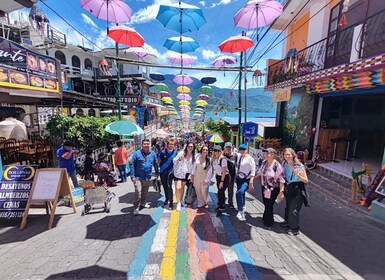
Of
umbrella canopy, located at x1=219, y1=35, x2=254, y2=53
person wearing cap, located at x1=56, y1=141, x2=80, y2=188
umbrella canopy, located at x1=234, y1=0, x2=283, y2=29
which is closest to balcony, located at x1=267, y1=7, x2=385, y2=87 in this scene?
umbrella canopy, located at x1=234, y1=0, x2=283, y2=29

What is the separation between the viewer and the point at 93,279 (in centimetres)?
272

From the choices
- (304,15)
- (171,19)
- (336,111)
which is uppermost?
(304,15)

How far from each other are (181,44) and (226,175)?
802cm

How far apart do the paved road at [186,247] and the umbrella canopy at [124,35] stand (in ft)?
20.9

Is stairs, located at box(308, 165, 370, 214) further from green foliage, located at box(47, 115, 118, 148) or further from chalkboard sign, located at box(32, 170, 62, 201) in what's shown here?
green foliage, located at box(47, 115, 118, 148)

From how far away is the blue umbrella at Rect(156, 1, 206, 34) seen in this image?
7.41 metres

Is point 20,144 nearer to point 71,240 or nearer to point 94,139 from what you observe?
point 94,139

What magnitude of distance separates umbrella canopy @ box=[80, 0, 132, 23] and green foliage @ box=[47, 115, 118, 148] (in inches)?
168

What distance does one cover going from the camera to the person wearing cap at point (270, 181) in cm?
400

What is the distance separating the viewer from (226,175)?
4.61 metres

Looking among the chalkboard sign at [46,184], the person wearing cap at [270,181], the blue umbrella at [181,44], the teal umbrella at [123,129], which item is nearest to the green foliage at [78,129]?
the teal umbrella at [123,129]

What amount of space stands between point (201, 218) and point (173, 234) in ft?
2.85

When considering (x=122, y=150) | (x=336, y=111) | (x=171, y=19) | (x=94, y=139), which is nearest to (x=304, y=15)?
(x=336, y=111)

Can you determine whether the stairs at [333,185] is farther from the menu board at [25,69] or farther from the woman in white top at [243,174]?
the menu board at [25,69]
